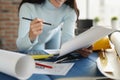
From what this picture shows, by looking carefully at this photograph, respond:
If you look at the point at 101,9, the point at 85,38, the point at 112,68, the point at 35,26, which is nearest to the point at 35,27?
the point at 35,26

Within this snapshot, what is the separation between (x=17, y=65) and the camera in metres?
0.71

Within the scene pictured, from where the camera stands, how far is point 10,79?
2.28 feet

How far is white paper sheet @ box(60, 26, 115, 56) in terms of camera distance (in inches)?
34.3

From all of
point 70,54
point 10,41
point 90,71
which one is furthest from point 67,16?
point 10,41

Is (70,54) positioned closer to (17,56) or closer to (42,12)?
(17,56)

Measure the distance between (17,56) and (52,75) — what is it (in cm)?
14

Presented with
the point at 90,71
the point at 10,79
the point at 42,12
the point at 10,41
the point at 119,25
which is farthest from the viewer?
the point at 119,25

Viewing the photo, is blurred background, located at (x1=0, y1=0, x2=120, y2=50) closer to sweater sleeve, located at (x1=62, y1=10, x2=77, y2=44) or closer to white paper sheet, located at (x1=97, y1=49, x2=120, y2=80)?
sweater sleeve, located at (x1=62, y1=10, x2=77, y2=44)

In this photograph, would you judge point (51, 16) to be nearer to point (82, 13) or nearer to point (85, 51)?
point (85, 51)

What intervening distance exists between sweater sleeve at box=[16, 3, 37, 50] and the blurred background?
2051mm

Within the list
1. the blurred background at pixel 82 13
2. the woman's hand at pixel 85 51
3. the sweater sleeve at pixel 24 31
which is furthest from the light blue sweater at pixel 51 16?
the blurred background at pixel 82 13

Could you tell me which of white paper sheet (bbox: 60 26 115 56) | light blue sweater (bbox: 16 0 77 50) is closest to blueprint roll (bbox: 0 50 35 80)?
white paper sheet (bbox: 60 26 115 56)

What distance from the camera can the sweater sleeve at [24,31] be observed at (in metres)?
1.11

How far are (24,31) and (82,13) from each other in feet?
9.80
